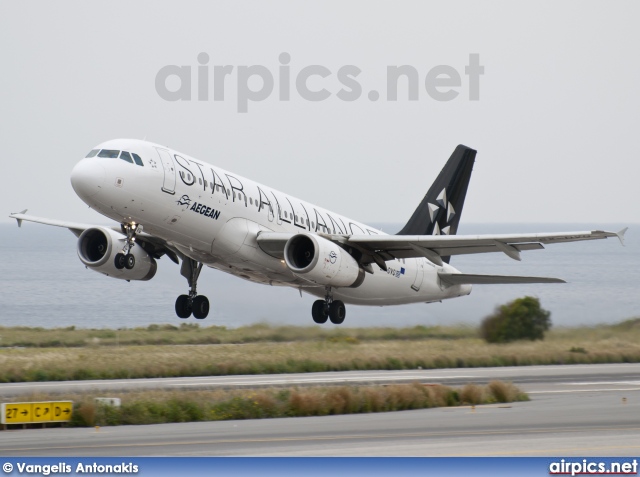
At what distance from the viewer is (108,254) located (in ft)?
102

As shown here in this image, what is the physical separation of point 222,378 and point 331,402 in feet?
35.5

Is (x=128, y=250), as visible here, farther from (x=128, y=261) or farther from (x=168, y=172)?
(x=168, y=172)

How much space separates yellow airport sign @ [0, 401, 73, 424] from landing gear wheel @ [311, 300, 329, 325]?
13046 millimetres

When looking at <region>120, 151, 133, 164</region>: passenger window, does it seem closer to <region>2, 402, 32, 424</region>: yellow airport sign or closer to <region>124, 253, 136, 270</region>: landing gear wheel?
<region>124, 253, 136, 270</region>: landing gear wheel

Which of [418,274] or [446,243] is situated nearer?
[446,243]

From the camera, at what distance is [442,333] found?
4772 cm

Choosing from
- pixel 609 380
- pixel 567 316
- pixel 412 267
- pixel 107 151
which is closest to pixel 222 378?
pixel 412 267

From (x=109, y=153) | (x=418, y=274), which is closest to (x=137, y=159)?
(x=109, y=153)

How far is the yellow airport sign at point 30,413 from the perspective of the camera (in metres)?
21.0

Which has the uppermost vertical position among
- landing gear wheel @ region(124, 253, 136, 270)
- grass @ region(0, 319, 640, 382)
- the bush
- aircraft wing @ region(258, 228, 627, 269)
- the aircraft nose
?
the aircraft nose

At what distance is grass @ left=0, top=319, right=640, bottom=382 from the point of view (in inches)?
1412

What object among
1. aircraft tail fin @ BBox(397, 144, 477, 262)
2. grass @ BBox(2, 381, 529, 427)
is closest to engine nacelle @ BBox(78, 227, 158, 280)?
grass @ BBox(2, 381, 529, 427)

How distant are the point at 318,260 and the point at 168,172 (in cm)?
509

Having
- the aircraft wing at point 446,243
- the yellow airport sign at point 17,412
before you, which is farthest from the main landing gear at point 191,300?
the yellow airport sign at point 17,412
